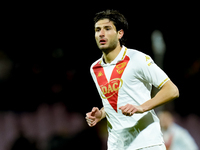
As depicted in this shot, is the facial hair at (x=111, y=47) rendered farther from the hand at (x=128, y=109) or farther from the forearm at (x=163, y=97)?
the hand at (x=128, y=109)

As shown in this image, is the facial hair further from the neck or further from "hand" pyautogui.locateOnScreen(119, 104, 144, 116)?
"hand" pyautogui.locateOnScreen(119, 104, 144, 116)

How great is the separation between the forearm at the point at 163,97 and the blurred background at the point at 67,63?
457cm

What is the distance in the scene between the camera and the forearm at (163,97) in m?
2.82

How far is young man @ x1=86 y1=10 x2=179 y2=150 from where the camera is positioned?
2984 millimetres

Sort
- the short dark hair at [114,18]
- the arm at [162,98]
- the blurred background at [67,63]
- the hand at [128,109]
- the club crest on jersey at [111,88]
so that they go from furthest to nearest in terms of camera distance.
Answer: the blurred background at [67,63] → the short dark hair at [114,18] → the club crest on jersey at [111,88] → the arm at [162,98] → the hand at [128,109]

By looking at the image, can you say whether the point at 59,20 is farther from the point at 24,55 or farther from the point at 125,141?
the point at 125,141

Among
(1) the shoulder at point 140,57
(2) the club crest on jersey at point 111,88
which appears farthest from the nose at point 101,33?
(2) the club crest on jersey at point 111,88

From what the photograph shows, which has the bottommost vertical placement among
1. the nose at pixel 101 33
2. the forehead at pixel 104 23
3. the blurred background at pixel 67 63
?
the blurred background at pixel 67 63

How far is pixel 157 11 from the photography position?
10758 millimetres

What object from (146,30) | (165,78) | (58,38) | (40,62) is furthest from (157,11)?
(165,78)

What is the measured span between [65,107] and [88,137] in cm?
92

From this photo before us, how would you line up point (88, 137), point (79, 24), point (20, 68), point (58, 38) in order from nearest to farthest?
point (88, 137)
point (20, 68)
point (58, 38)
point (79, 24)

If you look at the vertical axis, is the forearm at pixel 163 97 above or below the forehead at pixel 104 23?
below

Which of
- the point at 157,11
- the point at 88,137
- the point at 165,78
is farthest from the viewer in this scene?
the point at 157,11
